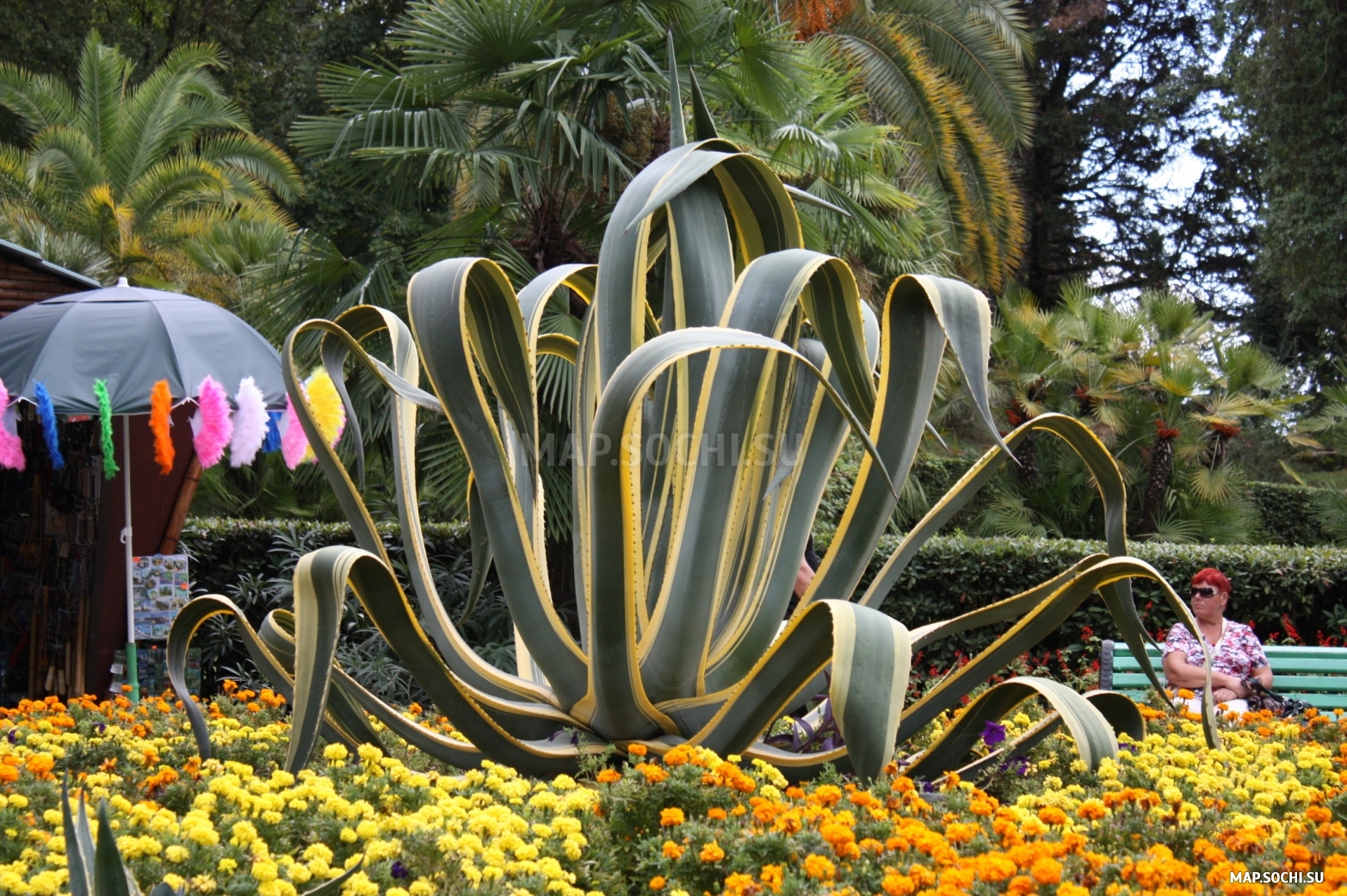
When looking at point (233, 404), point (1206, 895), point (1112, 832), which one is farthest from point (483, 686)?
point (233, 404)

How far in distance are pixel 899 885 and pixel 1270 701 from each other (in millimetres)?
3557

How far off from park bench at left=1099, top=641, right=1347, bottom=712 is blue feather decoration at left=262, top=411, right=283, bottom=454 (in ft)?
11.1

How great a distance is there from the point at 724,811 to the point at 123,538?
3.68 metres

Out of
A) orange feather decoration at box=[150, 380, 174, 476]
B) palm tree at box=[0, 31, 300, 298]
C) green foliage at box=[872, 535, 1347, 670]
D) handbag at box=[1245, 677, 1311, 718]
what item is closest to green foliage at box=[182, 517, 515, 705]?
orange feather decoration at box=[150, 380, 174, 476]

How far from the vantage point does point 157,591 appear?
16.6ft

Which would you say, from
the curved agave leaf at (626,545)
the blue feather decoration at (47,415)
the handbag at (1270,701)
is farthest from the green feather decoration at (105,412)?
the handbag at (1270,701)

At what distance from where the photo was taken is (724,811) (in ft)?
6.51

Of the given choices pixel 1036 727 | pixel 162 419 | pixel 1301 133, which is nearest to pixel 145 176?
pixel 162 419

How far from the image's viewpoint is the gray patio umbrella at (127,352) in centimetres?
433

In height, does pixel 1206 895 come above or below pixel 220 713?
above

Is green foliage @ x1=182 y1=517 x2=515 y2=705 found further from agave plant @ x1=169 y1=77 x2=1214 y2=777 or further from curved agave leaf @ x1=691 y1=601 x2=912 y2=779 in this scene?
curved agave leaf @ x1=691 y1=601 x2=912 y2=779

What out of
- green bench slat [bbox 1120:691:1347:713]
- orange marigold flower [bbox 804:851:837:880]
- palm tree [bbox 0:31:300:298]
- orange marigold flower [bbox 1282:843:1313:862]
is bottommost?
green bench slat [bbox 1120:691:1347:713]

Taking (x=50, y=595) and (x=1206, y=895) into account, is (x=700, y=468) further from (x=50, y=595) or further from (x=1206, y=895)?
(x=50, y=595)

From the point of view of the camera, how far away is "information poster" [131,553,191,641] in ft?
16.5
